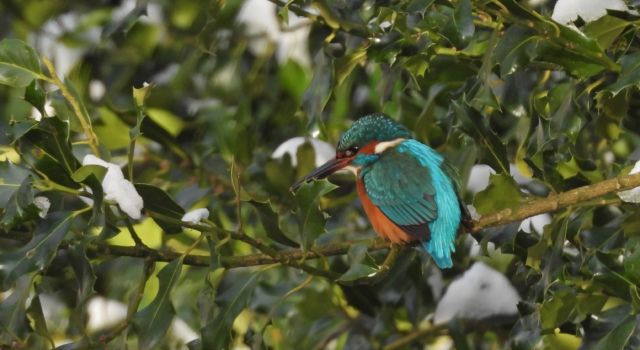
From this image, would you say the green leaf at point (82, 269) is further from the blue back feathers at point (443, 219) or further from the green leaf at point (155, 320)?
the blue back feathers at point (443, 219)

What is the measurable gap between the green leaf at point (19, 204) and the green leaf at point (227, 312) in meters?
0.44

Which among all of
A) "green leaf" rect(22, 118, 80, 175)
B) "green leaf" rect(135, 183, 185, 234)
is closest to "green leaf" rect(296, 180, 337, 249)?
"green leaf" rect(135, 183, 185, 234)

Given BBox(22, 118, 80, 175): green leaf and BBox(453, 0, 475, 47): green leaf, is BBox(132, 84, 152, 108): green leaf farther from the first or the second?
BBox(453, 0, 475, 47): green leaf

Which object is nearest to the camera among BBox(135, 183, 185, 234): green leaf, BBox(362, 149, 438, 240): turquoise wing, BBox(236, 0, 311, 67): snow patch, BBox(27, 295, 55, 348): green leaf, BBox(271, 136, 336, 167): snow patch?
BBox(135, 183, 185, 234): green leaf

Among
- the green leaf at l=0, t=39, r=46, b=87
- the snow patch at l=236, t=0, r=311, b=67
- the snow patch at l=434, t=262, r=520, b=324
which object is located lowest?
the snow patch at l=434, t=262, r=520, b=324

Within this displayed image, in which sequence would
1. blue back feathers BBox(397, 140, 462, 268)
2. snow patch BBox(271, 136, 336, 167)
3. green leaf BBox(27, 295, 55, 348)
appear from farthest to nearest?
snow patch BBox(271, 136, 336, 167), blue back feathers BBox(397, 140, 462, 268), green leaf BBox(27, 295, 55, 348)

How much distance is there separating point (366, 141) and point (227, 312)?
686 millimetres

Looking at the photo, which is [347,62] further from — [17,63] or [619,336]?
[619,336]

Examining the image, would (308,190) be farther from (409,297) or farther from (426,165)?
(409,297)

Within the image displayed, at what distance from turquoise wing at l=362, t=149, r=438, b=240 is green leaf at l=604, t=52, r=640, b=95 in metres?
0.58

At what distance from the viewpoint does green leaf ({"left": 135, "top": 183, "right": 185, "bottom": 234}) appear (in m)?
2.61

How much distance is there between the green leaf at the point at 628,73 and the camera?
97.9 inches

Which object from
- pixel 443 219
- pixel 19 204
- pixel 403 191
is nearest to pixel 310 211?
pixel 443 219

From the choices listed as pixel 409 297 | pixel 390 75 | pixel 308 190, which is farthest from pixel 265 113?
pixel 308 190
